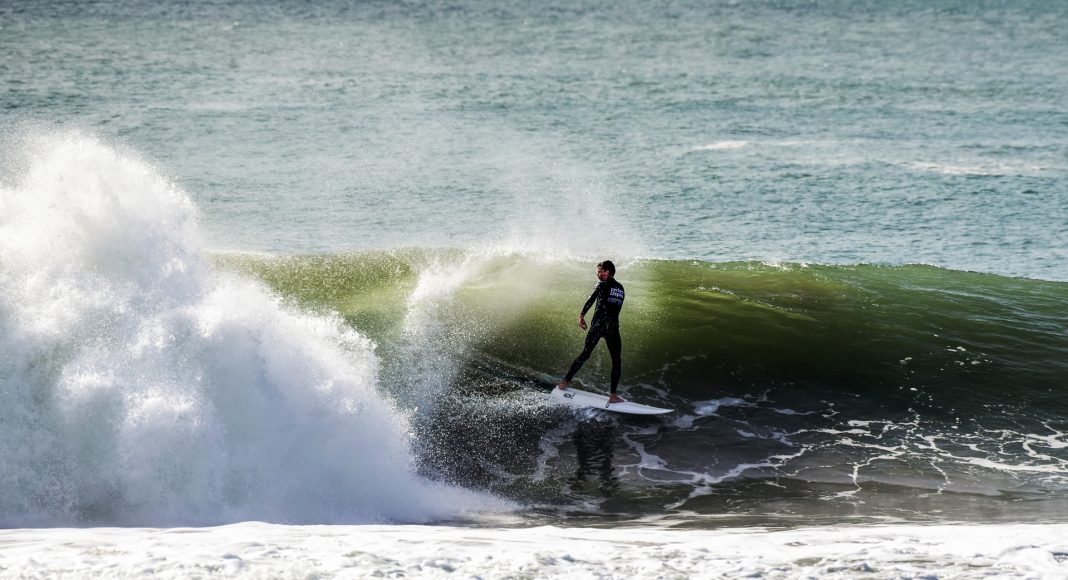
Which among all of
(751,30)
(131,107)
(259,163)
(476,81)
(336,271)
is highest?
(751,30)

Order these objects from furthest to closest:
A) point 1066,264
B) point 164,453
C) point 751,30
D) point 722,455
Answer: point 751,30
point 1066,264
point 722,455
point 164,453

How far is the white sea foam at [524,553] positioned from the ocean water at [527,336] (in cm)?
5

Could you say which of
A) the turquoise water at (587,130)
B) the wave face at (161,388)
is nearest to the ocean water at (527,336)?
the wave face at (161,388)

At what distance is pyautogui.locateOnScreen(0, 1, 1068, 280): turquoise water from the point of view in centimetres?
2264

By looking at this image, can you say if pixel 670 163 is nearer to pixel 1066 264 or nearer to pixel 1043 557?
pixel 1066 264

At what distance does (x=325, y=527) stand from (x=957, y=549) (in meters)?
5.24

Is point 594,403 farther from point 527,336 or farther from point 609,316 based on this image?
point 527,336

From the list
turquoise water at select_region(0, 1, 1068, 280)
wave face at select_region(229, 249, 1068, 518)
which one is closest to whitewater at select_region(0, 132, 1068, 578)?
wave face at select_region(229, 249, 1068, 518)

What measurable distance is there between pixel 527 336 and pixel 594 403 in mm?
2569

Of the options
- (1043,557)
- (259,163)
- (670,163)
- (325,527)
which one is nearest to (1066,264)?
(670,163)

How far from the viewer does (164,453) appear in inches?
379

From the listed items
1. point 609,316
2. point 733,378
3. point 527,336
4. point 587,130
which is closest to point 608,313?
point 609,316

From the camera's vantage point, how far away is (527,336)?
14.7 meters

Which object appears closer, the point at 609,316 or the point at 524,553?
the point at 524,553
